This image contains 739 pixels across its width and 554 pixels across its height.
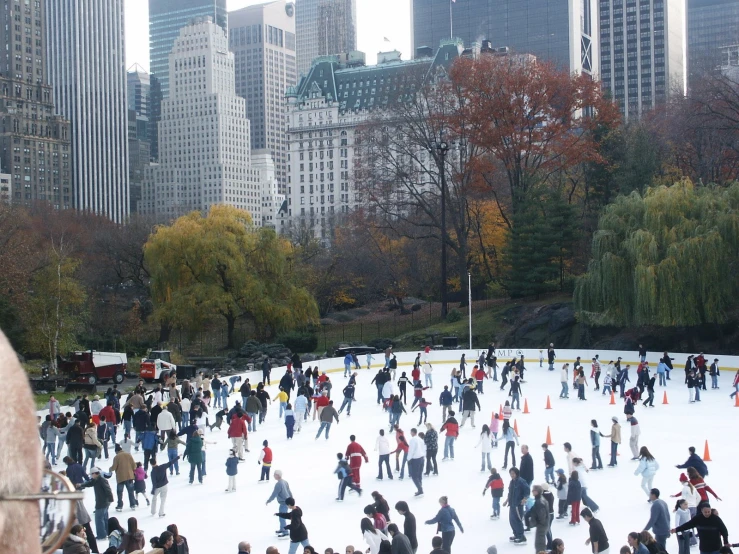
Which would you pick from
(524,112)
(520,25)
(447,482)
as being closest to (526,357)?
(524,112)

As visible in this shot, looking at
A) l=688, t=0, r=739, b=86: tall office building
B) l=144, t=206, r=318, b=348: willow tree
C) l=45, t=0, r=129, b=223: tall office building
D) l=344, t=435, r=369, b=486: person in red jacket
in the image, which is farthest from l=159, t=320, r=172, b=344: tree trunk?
l=688, t=0, r=739, b=86: tall office building

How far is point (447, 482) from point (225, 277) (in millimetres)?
32089

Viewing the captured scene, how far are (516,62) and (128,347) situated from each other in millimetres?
29432

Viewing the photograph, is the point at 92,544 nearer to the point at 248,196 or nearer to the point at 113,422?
the point at 113,422

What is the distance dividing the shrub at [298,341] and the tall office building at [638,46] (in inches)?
5517

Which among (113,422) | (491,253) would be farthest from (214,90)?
(113,422)

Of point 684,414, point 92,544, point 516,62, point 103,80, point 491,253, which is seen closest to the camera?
point 92,544

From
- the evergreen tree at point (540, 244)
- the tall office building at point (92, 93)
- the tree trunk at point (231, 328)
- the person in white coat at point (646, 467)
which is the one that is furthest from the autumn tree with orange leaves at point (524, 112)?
the tall office building at point (92, 93)

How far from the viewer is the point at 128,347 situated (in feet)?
158

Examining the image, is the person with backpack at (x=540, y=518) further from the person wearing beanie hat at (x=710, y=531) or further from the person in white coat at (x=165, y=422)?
the person in white coat at (x=165, y=422)

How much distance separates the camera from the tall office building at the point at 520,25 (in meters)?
149

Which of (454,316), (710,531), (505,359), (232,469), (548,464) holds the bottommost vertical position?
(505,359)

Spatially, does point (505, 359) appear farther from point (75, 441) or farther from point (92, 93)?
point (92, 93)

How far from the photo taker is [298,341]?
150 feet
